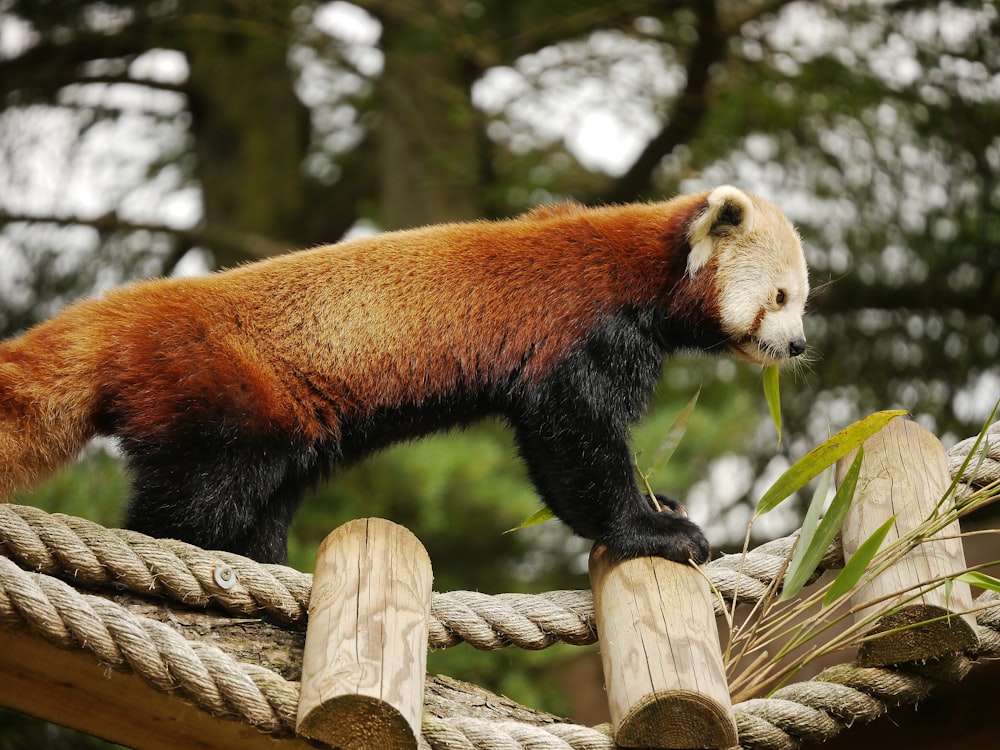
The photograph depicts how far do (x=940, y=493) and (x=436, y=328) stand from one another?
4.36 ft

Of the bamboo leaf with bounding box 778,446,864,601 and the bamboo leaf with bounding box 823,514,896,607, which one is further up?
the bamboo leaf with bounding box 778,446,864,601

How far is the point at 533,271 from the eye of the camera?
123 inches

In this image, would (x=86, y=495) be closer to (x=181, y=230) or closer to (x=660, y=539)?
(x=181, y=230)

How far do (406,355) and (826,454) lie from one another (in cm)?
110

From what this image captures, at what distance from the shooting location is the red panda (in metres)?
2.62

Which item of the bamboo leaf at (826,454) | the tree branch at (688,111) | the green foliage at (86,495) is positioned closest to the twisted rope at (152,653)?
the bamboo leaf at (826,454)

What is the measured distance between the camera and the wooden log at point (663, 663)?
2062 millimetres

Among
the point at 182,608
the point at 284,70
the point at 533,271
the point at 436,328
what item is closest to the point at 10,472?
the point at 182,608

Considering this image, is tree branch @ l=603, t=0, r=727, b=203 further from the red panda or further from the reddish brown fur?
the reddish brown fur

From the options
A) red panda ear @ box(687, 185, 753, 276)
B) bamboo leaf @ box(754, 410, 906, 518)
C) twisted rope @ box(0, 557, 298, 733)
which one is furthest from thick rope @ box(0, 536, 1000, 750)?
red panda ear @ box(687, 185, 753, 276)

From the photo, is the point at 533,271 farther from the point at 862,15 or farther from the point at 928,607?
the point at 862,15

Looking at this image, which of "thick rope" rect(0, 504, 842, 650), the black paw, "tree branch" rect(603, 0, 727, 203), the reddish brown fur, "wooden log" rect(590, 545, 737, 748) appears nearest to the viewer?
"wooden log" rect(590, 545, 737, 748)

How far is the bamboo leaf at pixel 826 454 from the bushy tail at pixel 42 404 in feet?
5.40

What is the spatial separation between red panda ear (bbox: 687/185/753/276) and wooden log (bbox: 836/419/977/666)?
82cm
